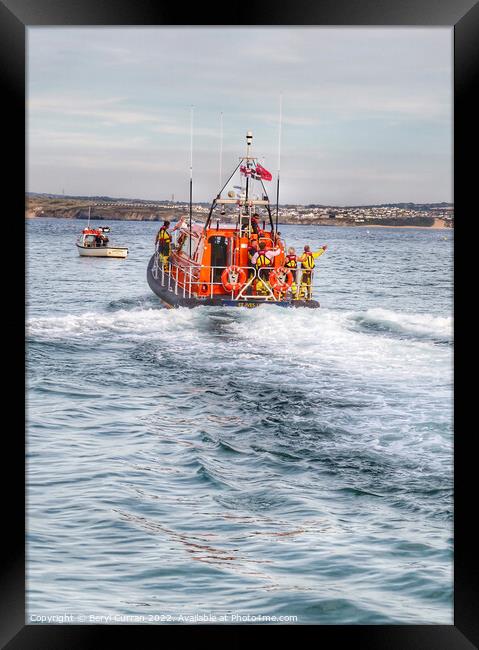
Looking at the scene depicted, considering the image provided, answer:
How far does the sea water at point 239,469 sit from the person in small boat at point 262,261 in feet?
1.37

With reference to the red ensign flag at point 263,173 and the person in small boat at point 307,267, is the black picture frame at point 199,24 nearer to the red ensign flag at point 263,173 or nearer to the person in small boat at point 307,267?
the person in small boat at point 307,267

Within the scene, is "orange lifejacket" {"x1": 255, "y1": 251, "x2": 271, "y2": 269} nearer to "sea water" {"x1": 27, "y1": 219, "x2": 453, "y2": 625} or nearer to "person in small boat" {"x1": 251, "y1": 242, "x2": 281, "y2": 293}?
"person in small boat" {"x1": 251, "y1": 242, "x2": 281, "y2": 293}

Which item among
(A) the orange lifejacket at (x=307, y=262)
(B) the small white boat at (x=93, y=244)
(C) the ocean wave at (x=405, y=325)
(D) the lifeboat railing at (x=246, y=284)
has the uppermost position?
(B) the small white boat at (x=93, y=244)

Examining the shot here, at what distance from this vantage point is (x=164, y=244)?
1357 centimetres

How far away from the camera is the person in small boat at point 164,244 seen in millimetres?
13461

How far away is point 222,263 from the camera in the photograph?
41.1 feet

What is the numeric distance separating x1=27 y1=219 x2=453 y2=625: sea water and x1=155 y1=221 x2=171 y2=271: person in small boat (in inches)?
60.5

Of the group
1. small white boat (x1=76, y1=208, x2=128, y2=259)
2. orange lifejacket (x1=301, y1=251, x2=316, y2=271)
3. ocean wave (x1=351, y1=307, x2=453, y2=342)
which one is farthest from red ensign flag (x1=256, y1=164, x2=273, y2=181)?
small white boat (x1=76, y1=208, x2=128, y2=259)

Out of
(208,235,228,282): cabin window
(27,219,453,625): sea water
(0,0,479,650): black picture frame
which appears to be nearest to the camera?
(0,0,479,650): black picture frame

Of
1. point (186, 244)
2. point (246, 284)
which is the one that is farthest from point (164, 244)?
point (246, 284)

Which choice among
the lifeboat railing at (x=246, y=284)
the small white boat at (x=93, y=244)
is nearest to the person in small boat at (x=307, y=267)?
the lifeboat railing at (x=246, y=284)

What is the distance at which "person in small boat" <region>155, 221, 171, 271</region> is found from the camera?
13461mm
